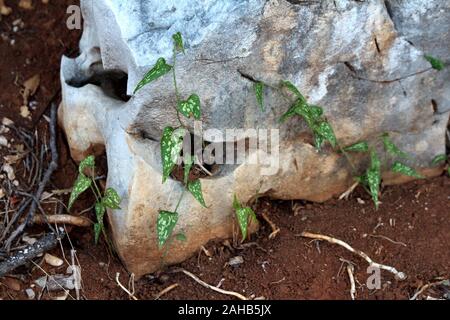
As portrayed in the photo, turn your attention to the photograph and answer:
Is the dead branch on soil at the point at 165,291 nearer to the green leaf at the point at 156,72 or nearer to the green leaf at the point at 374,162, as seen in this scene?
the green leaf at the point at 156,72

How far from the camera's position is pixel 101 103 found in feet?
11.4

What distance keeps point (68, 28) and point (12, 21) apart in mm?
332

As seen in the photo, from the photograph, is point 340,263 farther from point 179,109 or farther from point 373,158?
point 179,109

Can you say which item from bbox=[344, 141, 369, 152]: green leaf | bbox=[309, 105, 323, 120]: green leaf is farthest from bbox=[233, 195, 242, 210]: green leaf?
bbox=[344, 141, 369, 152]: green leaf

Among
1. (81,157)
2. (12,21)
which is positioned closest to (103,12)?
(81,157)

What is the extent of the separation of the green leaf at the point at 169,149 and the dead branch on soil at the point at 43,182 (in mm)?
731

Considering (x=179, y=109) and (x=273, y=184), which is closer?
(x=179, y=109)

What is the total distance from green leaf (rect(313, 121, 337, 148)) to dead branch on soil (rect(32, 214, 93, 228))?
1.09 m

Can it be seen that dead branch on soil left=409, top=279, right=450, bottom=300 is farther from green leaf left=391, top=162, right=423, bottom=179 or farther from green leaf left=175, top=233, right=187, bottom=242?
green leaf left=175, top=233, right=187, bottom=242

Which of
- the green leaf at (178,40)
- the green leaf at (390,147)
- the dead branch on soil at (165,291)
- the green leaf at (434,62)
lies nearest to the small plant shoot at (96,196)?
the dead branch on soil at (165,291)

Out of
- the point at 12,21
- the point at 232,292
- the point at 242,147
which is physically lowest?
the point at 232,292

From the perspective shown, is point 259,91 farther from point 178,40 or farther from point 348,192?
point 348,192

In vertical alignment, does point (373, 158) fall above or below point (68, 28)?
below

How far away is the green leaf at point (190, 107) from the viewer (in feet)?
10.0
